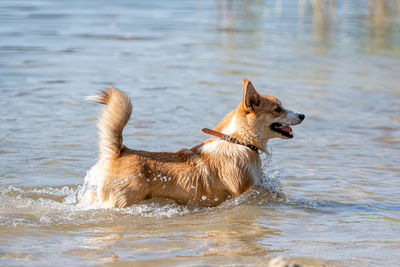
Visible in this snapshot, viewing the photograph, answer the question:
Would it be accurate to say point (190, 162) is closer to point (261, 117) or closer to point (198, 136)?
point (261, 117)

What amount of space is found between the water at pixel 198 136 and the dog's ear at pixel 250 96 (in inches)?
30.3

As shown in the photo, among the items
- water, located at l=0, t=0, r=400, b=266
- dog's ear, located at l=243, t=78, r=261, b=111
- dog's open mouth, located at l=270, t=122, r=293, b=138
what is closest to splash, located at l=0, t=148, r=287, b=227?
water, located at l=0, t=0, r=400, b=266

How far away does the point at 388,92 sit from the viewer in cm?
1084

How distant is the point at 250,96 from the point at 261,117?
0.24 metres

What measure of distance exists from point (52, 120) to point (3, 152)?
1.49 m

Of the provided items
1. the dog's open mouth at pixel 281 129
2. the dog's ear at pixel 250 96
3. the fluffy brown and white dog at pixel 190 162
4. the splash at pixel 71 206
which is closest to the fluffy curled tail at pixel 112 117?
the fluffy brown and white dog at pixel 190 162

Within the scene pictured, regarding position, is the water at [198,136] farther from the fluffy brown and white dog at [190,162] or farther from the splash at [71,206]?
the fluffy brown and white dog at [190,162]

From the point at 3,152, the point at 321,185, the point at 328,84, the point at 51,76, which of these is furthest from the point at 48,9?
the point at 321,185

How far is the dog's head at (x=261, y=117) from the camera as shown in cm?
529

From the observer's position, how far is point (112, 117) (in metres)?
4.82

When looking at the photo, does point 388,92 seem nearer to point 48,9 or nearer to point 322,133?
point 322,133

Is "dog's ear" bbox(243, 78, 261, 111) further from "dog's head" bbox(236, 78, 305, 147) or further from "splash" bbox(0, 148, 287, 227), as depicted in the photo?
"splash" bbox(0, 148, 287, 227)

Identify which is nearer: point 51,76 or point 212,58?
point 51,76

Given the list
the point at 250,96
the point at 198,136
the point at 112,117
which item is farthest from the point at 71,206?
the point at 198,136
